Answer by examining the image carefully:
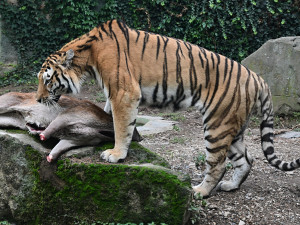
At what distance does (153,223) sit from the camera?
3.85 metres

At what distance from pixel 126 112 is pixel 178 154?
2784mm

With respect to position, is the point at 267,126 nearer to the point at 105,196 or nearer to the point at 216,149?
the point at 216,149

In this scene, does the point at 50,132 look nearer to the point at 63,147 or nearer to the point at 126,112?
the point at 63,147

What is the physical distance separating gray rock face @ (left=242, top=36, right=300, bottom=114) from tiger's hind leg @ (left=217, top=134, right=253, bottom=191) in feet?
15.8

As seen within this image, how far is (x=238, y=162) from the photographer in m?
5.14

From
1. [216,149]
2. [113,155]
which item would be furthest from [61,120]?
[216,149]

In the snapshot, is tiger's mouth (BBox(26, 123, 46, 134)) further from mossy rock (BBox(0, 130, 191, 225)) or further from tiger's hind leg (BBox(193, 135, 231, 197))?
tiger's hind leg (BBox(193, 135, 231, 197))

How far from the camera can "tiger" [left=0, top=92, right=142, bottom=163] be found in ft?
14.1

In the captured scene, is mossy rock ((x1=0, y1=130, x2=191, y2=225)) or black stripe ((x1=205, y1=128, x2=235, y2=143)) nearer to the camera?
mossy rock ((x1=0, y1=130, x2=191, y2=225))

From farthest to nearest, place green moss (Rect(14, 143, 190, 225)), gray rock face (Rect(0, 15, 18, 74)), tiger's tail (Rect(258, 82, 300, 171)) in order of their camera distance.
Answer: gray rock face (Rect(0, 15, 18, 74)), tiger's tail (Rect(258, 82, 300, 171)), green moss (Rect(14, 143, 190, 225))

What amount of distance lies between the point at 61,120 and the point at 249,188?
2.74 metres

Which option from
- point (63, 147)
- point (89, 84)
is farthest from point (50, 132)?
point (89, 84)

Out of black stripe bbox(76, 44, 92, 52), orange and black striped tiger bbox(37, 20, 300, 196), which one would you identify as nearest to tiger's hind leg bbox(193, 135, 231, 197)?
orange and black striped tiger bbox(37, 20, 300, 196)

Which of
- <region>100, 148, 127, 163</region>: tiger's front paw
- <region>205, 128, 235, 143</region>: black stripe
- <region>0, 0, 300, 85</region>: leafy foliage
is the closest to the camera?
<region>100, 148, 127, 163</region>: tiger's front paw
